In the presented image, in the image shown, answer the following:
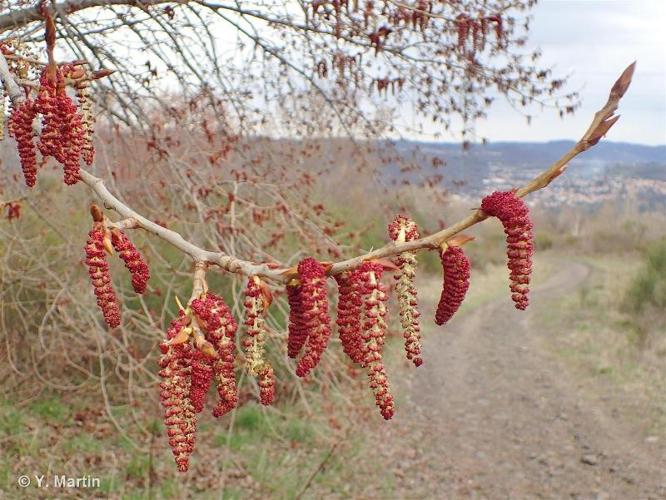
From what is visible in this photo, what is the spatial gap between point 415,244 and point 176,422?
49 cm

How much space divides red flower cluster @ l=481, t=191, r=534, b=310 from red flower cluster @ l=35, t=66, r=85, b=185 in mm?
798

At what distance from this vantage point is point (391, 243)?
127 centimetres

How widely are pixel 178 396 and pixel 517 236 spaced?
1.97 ft

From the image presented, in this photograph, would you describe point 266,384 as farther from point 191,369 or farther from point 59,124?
point 59,124

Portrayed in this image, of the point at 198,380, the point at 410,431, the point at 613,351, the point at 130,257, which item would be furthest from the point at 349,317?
the point at 613,351

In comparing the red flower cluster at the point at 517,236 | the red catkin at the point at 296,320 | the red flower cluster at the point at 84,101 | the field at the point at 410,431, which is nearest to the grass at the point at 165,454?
the field at the point at 410,431

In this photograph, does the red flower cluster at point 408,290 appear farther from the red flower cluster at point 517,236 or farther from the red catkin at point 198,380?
the red catkin at point 198,380

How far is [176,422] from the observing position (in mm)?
1141

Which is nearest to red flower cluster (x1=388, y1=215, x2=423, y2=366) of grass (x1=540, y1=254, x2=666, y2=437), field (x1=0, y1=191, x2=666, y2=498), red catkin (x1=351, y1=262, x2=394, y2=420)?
red catkin (x1=351, y1=262, x2=394, y2=420)

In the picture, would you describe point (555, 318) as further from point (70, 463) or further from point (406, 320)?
point (406, 320)

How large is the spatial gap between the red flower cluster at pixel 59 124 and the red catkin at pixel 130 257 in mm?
167

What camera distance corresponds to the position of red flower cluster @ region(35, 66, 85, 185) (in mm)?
1339

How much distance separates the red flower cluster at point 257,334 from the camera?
1.25 meters

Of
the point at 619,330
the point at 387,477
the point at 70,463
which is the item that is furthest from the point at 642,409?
the point at 70,463
